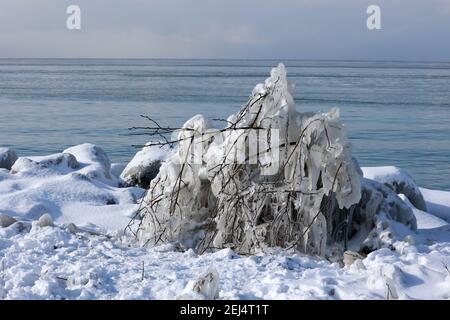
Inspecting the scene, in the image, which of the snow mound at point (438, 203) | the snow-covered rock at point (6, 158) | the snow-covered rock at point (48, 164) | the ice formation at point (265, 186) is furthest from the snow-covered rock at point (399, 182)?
the snow-covered rock at point (6, 158)

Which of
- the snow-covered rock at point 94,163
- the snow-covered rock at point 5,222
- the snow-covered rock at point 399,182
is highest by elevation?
the snow-covered rock at point 94,163

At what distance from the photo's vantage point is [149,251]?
6230 mm

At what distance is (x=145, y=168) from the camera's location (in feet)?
38.4

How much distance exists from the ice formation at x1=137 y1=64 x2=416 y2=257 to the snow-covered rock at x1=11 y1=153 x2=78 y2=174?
418 cm

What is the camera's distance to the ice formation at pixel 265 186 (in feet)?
20.6

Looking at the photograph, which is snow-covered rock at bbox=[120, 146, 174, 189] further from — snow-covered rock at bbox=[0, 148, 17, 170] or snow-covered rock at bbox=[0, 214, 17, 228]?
snow-covered rock at bbox=[0, 214, 17, 228]

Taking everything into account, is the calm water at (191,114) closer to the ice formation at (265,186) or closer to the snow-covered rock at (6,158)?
the snow-covered rock at (6,158)

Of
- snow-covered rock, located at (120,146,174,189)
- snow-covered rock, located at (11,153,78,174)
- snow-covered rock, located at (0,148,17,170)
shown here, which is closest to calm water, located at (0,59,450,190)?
snow-covered rock, located at (0,148,17,170)

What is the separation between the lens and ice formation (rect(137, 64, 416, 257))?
6.28 m

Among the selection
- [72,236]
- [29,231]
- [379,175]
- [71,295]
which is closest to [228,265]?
[71,295]

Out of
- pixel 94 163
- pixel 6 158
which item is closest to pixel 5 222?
pixel 94 163

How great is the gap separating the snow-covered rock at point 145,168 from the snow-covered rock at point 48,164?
38.7 inches
